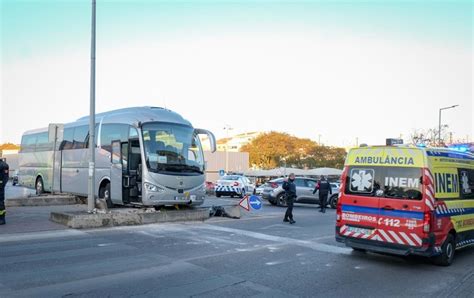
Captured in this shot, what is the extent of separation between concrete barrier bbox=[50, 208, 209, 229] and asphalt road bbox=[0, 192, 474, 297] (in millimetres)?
570

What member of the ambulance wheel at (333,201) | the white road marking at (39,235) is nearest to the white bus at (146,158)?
the white road marking at (39,235)

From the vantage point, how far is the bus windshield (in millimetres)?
15570

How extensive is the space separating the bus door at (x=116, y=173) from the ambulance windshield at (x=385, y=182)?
9137 millimetres

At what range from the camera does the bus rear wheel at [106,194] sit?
17.1 metres

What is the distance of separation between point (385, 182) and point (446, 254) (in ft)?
6.23

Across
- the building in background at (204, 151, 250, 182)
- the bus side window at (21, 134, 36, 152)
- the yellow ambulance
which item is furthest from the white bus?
the building in background at (204, 151, 250, 182)

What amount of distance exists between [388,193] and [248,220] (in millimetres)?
7972

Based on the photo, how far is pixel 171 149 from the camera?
1600 cm

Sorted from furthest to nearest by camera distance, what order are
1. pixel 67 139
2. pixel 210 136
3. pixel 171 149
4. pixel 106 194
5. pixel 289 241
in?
pixel 67 139 < pixel 106 194 < pixel 210 136 < pixel 171 149 < pixel 289 241

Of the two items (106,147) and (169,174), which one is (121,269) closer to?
(169,174)

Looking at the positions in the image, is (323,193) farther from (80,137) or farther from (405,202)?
(405,202)

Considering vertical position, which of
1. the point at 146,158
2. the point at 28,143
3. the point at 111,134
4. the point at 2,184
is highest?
the point at 28,143

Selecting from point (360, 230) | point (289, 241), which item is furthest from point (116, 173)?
point (360, 230)

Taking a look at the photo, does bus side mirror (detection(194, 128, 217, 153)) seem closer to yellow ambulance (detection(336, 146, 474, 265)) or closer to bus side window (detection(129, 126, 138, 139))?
bus side window (detection(129, 126, 138, 139))
